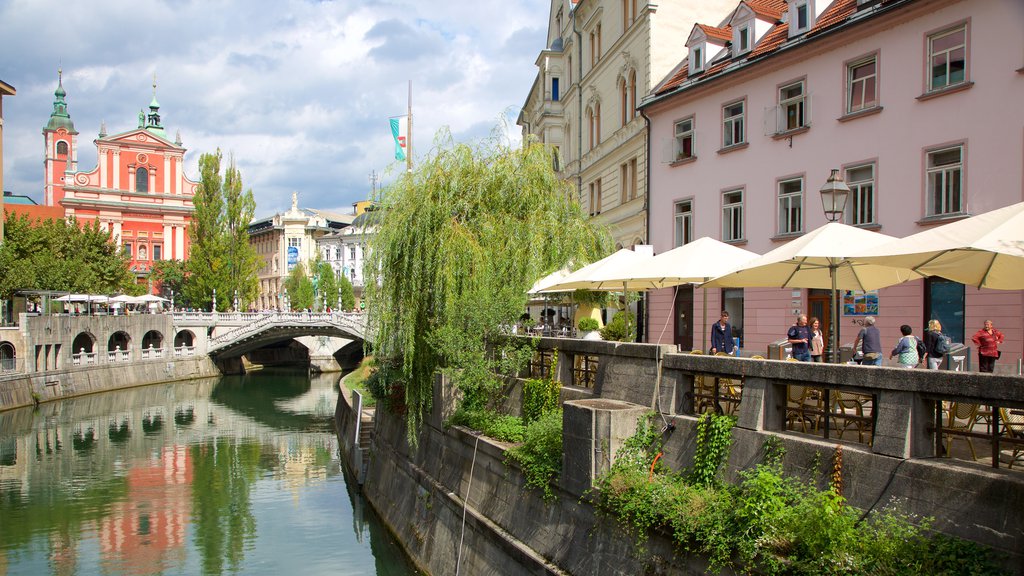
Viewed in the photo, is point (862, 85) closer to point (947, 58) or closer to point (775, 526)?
point (947, 58)

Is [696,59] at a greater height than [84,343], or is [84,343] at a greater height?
[696,59]

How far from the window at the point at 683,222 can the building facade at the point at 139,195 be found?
68735 millimetres

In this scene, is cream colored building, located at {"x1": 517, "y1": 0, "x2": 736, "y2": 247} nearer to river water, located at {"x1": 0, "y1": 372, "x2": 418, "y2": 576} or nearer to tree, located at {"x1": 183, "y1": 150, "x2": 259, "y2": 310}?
river water, located at {"x1": 0, "y1": 372, "x2": 418, "y2": 576}

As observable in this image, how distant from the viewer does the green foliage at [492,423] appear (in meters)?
14.5

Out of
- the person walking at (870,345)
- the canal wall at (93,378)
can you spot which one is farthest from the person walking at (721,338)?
the canal wall at (93,378)

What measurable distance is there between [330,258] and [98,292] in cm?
4675

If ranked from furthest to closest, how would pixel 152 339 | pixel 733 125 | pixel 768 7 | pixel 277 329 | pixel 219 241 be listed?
pixel 219 241, pixel 152 339, pixel 277 329, pixel 768 7, pixel 733 125

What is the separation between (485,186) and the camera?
19.7 meters

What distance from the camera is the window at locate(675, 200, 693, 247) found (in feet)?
86.1

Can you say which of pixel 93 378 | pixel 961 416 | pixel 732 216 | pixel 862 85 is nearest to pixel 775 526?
pixel 961 416

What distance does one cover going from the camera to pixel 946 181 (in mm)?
18656

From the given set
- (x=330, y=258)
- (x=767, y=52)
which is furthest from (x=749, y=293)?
(x=330, y=258)

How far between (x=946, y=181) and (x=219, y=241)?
58304 millimetres

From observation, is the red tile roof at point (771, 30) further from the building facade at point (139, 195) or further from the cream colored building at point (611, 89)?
the building facade at point (139, 195)
